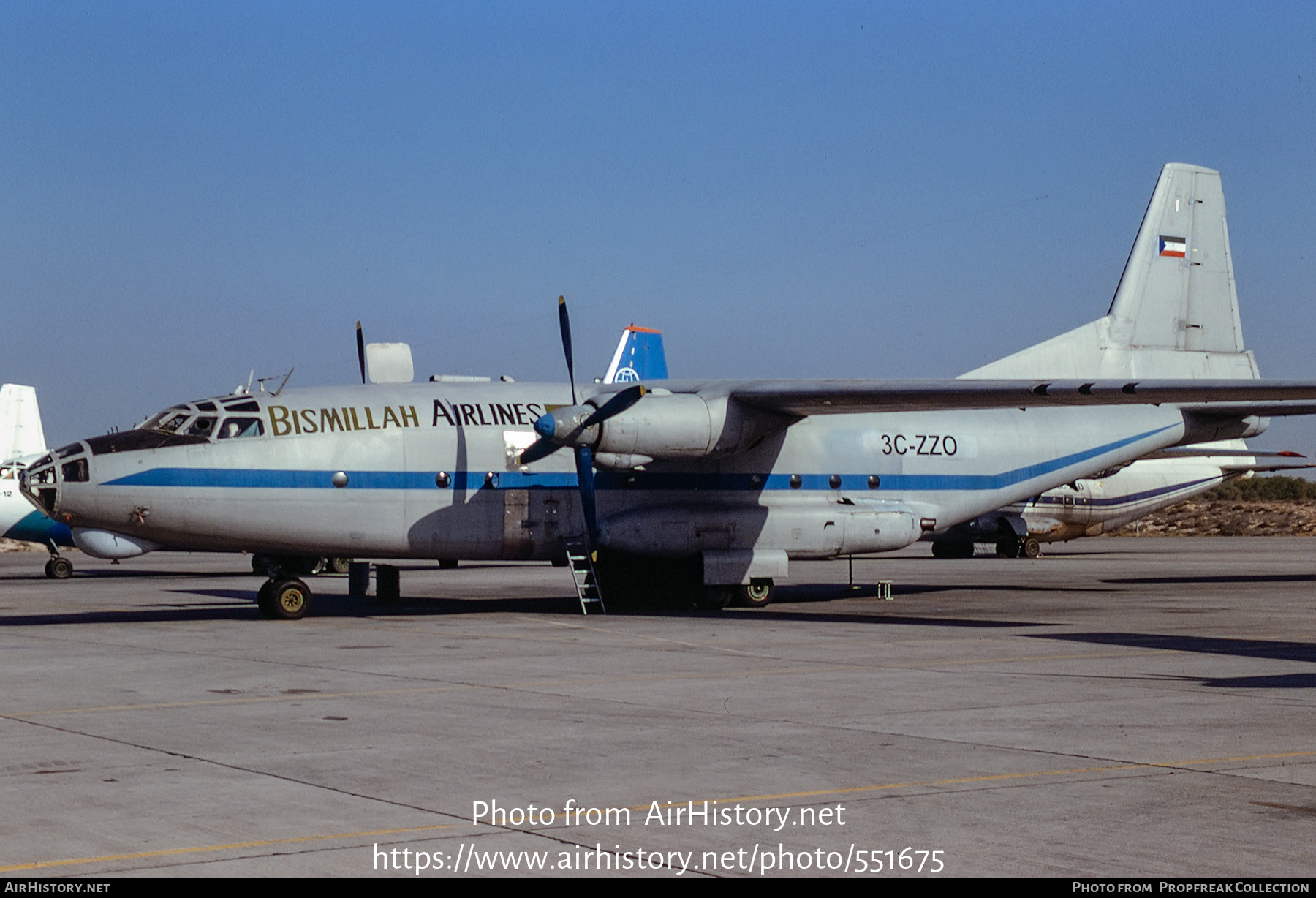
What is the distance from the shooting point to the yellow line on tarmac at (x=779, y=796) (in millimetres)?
7242

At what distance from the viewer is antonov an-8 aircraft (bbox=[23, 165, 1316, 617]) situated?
21.9 m

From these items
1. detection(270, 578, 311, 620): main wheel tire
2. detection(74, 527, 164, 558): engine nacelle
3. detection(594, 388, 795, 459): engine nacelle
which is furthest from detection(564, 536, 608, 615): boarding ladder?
detection(74, 527, 164, 558): engine nacelle

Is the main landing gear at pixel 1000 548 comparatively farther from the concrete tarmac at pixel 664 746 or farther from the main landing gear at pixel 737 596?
the concrete tarmac at pixel 664 746

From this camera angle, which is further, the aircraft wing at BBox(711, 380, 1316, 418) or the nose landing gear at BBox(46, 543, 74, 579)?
the nose landing gear at BBox(46, 543, 74, 579)

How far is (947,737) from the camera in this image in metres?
10.9

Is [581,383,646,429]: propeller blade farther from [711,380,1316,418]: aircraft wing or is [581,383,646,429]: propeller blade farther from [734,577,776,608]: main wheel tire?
[734,577,776,608]: main wheel tire

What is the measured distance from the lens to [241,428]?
73.2 feet

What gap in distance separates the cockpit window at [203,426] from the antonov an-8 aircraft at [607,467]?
0.08ft

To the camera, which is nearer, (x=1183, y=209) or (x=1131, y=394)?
(x=1131, y=394)

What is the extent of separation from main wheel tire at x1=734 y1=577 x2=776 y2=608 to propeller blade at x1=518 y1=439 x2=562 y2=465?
449 cm

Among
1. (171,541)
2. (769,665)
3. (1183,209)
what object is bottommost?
(769,665)

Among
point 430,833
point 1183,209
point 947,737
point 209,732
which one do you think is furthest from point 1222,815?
point 1183,209

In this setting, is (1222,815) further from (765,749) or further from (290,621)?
(290,621)

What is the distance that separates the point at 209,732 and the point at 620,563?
1441 cm
